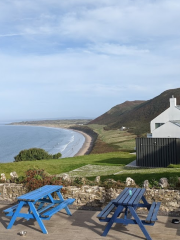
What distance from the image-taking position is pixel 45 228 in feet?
22.9

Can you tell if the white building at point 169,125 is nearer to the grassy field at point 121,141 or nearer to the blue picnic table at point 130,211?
the grassy field at point 121,141

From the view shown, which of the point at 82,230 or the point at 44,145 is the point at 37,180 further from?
the point at 44,145

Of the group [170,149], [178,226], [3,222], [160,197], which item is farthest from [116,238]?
[170,149]

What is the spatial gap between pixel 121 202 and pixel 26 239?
91.6 inches

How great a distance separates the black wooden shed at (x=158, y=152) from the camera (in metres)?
26.1

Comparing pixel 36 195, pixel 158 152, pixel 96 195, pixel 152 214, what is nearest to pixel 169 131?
pixel 158 152

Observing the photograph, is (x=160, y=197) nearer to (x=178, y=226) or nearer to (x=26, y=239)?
(x=178, y=226)

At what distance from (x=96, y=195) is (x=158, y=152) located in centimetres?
1858

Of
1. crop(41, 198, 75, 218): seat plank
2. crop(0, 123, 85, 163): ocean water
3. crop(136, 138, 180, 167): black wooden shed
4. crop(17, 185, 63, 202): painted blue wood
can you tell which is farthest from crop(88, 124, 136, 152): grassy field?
crop(17, 185, 63, 202): painted blue wood

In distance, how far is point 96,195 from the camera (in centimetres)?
908

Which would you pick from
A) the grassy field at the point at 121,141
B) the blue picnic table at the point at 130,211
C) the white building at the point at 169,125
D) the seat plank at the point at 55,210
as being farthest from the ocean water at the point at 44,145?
the blue picnic table at the point at 130,211

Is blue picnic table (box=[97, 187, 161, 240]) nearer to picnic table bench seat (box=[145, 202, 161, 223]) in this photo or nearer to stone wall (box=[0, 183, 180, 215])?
picnic table bench seat (box=[145, 202, 161, 223])

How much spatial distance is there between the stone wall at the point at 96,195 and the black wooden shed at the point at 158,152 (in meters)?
18.3

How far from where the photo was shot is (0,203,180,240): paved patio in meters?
6.66
